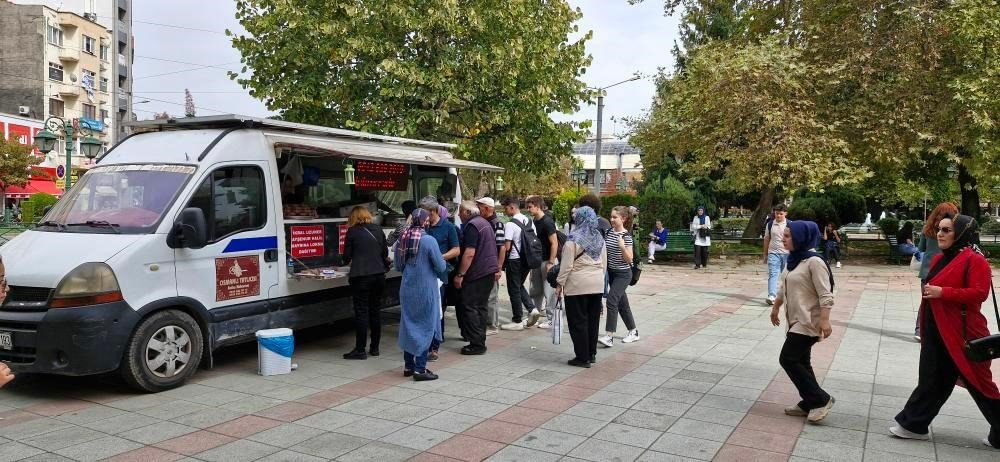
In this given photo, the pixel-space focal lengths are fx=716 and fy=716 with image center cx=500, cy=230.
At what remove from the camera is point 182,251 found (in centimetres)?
647

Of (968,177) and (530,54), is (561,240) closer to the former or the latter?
(530,54)

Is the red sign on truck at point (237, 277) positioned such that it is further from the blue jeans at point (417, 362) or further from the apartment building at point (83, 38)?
the apartment building at point (83, 38)

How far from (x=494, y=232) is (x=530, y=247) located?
0.91 meters

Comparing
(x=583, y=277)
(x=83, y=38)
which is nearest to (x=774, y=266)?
(x=583, y=277)

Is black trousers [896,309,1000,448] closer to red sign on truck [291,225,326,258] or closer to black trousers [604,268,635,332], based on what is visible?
black trousers [604,268,635,332]

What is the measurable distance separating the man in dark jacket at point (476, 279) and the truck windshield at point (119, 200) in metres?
2.90

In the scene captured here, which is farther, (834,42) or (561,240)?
(834,42)

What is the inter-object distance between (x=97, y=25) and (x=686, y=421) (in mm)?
54828

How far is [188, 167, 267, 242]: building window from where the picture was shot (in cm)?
680

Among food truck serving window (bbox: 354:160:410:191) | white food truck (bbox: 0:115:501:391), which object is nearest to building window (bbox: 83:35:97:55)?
food truck serving window (bbox: 354:160:410:191)

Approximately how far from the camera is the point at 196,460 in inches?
184

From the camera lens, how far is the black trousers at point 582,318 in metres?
7.30

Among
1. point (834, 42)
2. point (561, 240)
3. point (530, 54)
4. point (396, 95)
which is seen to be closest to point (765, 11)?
point (834, 42)

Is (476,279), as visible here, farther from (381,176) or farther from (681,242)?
(681,242)
